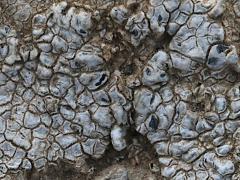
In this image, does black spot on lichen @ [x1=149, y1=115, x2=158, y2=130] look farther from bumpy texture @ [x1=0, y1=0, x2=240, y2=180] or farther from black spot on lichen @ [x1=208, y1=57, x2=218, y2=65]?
black spot on lichen @ [x1=208, y1=57, x2=218, y2=65]

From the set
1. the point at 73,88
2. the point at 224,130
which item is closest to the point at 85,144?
the point at 73,88

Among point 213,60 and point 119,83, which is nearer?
point 213,60

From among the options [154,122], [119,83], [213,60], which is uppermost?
[213,60]

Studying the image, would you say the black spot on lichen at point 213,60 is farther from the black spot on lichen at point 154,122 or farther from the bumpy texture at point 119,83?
the black spot on lichen at point 154,122

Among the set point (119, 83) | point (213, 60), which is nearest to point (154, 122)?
point (119, 83)

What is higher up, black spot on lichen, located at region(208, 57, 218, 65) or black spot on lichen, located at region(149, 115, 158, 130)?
black spot on lichen, located at region(208, 57, 218, 65)

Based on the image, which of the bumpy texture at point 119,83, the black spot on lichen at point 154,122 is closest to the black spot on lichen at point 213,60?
the bumpy texture at point 119,83

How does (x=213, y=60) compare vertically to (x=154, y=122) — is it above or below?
above

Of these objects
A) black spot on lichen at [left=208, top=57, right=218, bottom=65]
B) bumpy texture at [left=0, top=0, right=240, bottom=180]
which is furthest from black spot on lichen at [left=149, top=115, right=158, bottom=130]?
black spot on lichen at [left=208, top=57, right=218, bottom=65]

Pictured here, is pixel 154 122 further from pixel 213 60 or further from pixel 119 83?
pixel 213 60
